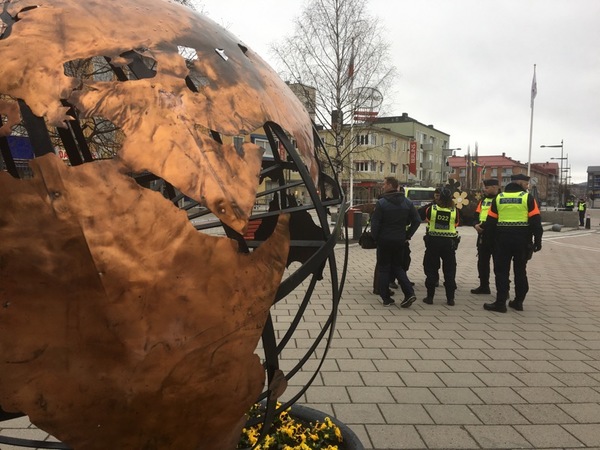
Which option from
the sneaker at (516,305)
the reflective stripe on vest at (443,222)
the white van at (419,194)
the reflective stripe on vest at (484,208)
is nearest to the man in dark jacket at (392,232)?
the reflective stripe on vest at (443,222)

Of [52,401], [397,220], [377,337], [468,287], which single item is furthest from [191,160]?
Result: [468,287]

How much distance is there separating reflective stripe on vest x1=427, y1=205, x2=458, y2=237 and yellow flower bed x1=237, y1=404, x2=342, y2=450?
4.34m

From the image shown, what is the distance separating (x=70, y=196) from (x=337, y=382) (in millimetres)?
2993

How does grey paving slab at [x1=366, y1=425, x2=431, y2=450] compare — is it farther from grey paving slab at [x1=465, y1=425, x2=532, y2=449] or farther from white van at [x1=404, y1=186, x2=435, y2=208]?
white van at [x1=404, y1=186, x2=435, y2=208]

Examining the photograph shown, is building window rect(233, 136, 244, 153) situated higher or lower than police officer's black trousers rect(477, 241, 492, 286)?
higher

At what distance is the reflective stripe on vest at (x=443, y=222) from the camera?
251 inches

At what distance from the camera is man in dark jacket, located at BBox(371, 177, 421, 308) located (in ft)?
20.5

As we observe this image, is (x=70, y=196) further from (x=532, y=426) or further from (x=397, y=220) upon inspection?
(x=397, y=220)

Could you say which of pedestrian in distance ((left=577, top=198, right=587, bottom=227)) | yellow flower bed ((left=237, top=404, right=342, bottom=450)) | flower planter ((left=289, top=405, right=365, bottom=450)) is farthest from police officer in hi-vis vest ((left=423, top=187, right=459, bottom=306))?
pedestrian in distance ((left=577, top=198, right=587, bottom=227))

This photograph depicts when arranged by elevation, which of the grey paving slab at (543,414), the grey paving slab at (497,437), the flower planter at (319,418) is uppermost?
the flower planter at (319,418)

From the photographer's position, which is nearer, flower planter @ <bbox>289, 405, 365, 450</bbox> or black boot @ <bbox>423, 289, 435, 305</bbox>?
flower planter @ <bbox>289, 405, 365, 450</bbox>

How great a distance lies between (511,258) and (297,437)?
4.76 m

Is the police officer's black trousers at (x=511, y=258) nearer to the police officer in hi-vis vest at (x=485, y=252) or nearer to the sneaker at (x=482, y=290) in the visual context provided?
the police officer in hi-vis vest at (x=485, y=252)

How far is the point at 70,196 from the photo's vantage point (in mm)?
1262
